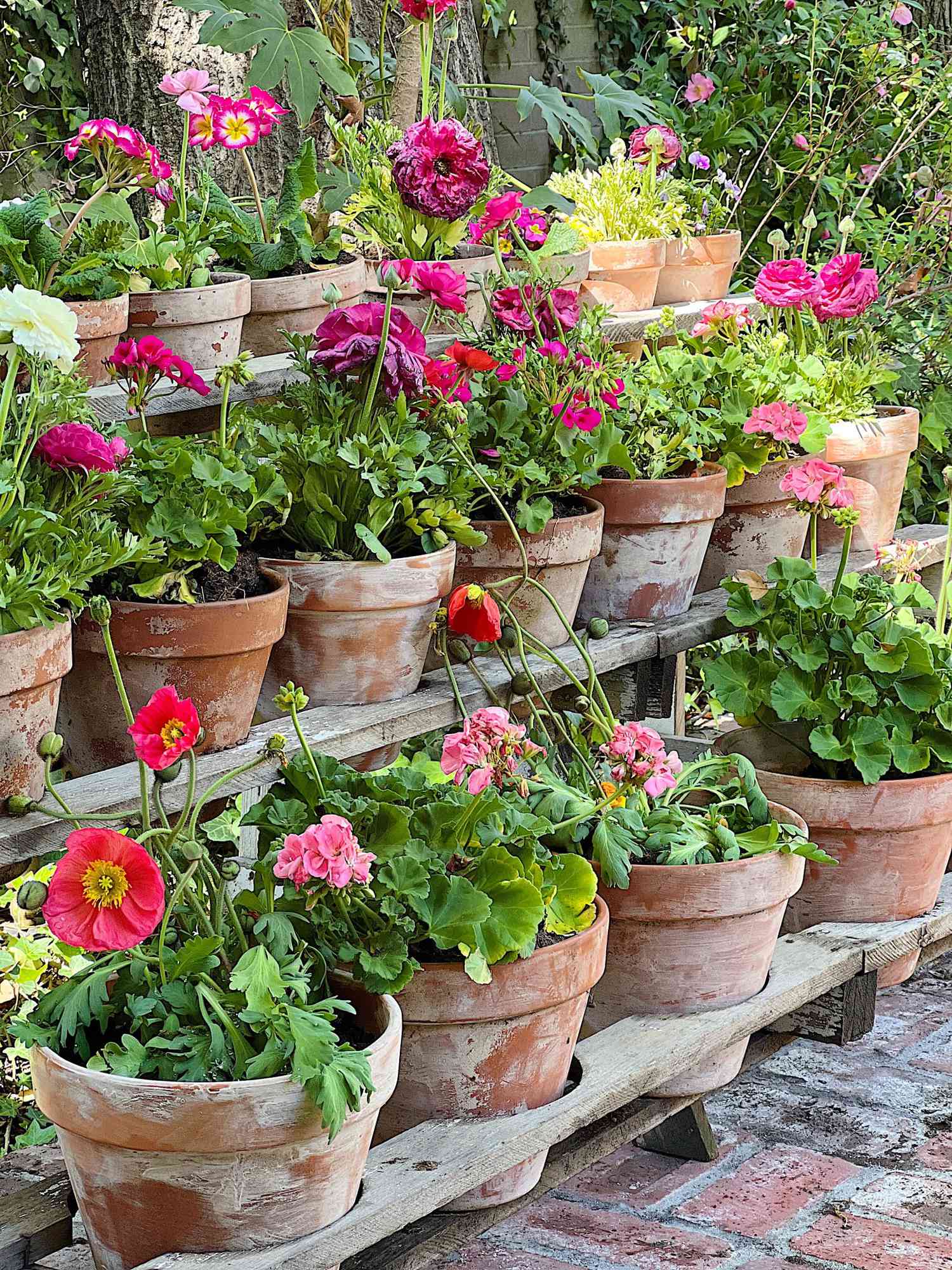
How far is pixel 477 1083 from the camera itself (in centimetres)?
177

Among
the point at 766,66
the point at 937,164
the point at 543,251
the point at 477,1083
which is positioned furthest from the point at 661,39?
the point at 477,1083

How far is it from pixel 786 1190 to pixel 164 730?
137 centimetres

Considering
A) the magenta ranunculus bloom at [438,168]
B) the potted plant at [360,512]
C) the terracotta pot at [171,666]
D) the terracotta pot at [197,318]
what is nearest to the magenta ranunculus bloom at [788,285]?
the magenta ranunculus bloom at [438,168]

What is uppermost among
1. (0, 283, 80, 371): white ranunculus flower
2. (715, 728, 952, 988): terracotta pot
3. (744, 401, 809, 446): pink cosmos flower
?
(0, 283, 80, 371): white ranunculus flower

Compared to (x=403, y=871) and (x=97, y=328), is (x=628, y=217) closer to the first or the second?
(x=97, y=328)

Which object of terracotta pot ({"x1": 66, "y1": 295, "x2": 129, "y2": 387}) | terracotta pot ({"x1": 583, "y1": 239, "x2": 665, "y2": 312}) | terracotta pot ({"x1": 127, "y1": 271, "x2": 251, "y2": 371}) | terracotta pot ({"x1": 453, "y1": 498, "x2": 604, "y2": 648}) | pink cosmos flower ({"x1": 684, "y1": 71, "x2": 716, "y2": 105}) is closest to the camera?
terracotta pot ({"x1": 66, "y1": 295, "x2": 129, "y2": 387})

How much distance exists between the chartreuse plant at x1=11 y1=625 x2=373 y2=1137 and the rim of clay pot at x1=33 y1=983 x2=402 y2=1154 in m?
0.02

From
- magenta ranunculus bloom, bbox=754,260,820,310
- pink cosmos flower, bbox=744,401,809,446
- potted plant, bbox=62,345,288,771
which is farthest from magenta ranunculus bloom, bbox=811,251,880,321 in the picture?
potted plant, bbox=62,345,288,771

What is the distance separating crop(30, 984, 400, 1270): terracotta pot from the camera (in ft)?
4.72

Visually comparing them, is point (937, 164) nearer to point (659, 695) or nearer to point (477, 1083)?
point (659, 695)

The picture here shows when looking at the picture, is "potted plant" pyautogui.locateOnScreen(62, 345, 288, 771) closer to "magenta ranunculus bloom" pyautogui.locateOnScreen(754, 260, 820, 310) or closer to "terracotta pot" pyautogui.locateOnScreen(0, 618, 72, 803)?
"terracotta pot" pyautogui.locateOnScreen(0, 618, 72, 803)

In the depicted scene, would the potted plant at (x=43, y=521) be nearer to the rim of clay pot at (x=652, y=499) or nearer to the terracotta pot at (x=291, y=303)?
the terracotta pot at (x=291, y=303)

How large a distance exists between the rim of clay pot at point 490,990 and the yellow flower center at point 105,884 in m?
0.42

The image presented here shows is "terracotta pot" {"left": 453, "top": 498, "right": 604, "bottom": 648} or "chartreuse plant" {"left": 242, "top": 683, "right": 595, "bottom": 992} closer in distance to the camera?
"chartreuse plant" {"left": 242, "top": 683, "right": 595, "bottom": 992}
